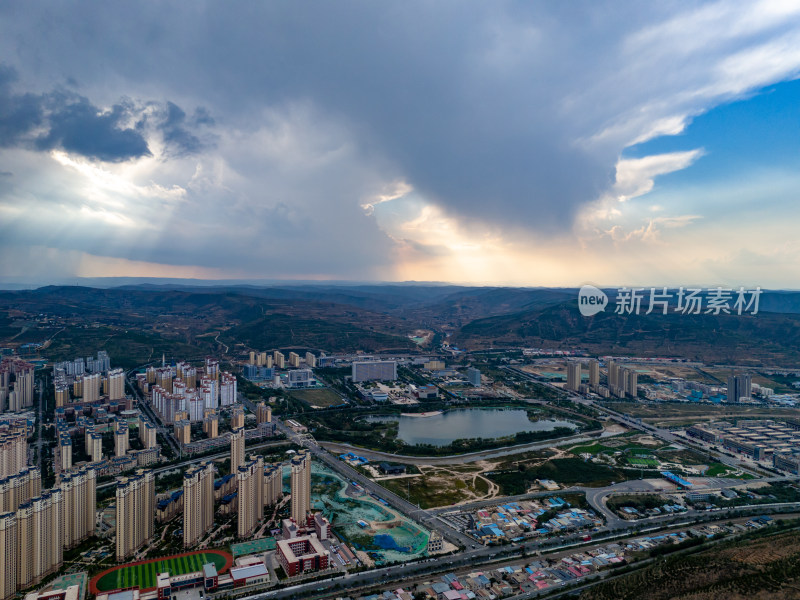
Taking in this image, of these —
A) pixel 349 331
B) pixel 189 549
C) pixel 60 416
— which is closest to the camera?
pixel 189 549

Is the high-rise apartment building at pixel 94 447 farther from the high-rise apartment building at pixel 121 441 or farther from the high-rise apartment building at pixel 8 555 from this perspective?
the high-rise apartment building at pixel 8 555

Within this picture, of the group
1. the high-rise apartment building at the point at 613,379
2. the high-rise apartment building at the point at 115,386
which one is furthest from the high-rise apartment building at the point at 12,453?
the high-rise apartment building at the point at 613,379

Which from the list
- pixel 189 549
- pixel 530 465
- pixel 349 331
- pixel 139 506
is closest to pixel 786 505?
pixel 530 465

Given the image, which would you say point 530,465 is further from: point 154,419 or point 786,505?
point 154,419

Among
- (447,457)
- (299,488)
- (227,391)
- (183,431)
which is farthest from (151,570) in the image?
(227,391)

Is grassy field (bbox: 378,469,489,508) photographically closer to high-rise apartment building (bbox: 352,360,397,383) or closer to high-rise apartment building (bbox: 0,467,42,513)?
high-rise apartment building (bbox: 0,467,42,513)

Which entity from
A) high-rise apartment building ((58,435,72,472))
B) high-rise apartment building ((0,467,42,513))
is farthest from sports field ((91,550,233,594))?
high-rise apartment building ((58,435,72,472))
